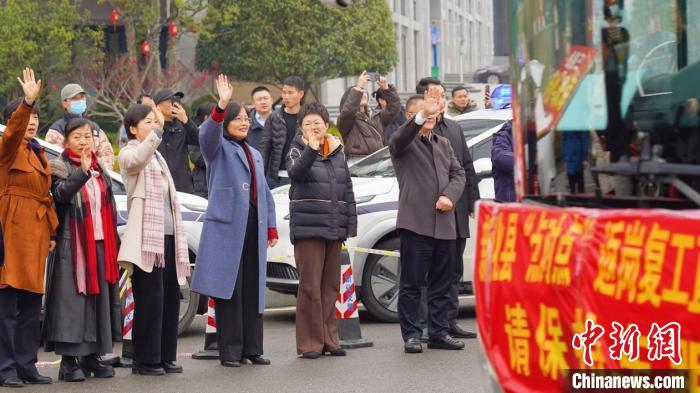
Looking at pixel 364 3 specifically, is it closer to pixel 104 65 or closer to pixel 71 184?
pixel 104 65

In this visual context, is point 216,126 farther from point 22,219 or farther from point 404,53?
point 404,53

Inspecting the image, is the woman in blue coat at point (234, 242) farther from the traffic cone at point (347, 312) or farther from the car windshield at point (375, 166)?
the car windshield at point (375, 166)

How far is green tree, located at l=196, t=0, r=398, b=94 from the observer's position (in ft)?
149

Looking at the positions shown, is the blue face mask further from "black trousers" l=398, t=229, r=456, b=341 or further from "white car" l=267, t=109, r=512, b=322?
"black trousers" l=398, t=229, r=456, b=341

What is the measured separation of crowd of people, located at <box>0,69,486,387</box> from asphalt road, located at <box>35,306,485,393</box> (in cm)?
16

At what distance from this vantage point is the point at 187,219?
10.9 m

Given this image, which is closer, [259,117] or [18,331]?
[18,331]

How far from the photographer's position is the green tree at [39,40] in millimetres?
36062

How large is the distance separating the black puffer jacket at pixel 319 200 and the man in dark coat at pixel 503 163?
119 cm

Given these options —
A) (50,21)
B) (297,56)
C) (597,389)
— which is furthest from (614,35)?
(297,56)

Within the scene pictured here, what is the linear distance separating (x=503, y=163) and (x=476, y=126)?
2.01 m

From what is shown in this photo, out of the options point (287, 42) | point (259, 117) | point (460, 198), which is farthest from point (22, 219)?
point (287, 42)

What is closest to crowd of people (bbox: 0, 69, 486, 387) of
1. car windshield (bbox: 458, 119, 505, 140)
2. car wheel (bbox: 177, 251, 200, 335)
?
car wheel (bbox: 177, 251, 200, 335)

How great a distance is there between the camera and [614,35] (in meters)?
4.67
